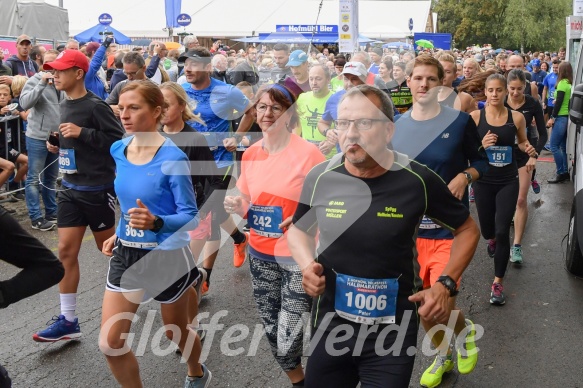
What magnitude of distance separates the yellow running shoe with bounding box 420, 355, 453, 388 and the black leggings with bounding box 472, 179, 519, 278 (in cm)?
161

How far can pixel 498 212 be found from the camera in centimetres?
588

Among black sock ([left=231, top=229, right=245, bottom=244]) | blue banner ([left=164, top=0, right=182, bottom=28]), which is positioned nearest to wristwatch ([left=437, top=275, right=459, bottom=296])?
black sock ([left=231, top=229, right=245, bottom=244])

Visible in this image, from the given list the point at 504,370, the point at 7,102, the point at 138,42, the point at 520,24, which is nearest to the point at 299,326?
Answer: the point at 504,370

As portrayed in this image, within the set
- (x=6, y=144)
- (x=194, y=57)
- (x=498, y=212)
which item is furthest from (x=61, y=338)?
(x=6, y=144)

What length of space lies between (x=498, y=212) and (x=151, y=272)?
3380mm

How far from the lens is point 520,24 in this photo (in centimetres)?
5600

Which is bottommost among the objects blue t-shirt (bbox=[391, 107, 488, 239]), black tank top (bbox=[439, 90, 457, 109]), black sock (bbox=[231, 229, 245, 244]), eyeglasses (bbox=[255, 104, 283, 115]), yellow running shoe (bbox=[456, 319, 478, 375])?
yellow running shoe (bbox=[456, 319, 478, 375])

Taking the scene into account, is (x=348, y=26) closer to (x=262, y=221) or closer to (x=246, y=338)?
(x=246, y=338)

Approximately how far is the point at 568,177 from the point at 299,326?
9.25 meters

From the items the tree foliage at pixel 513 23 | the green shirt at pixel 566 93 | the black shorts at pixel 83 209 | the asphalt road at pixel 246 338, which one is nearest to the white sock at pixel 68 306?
the asphalt road at pixel 246 338

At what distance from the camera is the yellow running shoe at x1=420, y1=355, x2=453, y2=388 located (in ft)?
14.1

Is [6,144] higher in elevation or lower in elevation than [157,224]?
lower

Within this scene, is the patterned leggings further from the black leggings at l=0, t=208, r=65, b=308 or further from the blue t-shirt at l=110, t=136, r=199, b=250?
the black leggings at l=0, t=208, r=65, b=308

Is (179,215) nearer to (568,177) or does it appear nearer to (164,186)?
(164,186)
